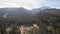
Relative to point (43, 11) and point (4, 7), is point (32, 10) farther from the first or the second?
point (4, 7)

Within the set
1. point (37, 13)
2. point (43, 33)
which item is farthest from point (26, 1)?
point (43, 33)

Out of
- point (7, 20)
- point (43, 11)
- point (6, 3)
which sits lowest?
point (7, 20)

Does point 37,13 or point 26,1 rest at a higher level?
point 26,1

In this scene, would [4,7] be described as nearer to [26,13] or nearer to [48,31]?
[26,13]

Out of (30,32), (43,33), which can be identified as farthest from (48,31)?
(30,32)

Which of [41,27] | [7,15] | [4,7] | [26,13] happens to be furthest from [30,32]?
[4,7]

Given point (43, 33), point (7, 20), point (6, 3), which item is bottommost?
point (43, 33)

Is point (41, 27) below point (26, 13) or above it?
below

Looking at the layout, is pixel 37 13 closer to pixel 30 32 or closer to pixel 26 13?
pixel 26 13
